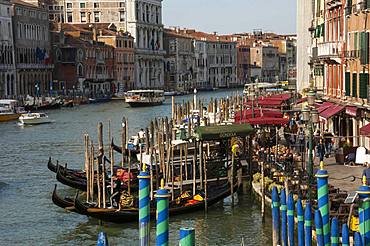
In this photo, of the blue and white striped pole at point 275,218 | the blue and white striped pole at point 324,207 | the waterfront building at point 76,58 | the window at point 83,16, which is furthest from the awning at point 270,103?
the window at point 83,16

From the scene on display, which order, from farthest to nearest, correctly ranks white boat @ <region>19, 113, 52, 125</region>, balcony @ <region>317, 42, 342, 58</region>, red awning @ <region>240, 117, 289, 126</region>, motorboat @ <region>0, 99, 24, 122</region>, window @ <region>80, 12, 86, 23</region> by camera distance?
window @ <region>80, 12, 86, 23</region>, motorboat @ <region>0, 99, 24, 122</region>, white boat @ <region>19, 113, 52, 125</region>, balcony @ <region>317, 42, 342, 58</region>, red awning @ <region>240, 117, 289, 126</region>

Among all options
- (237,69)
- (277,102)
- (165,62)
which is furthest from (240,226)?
(237,69)

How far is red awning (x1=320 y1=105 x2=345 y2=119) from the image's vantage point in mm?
11979

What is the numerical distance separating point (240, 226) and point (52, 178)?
15.5 feet

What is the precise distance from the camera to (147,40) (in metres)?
53.0

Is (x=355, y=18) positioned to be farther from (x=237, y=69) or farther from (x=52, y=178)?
(x=237, y=69)

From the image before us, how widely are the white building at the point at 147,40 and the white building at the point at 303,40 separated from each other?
27.6 m

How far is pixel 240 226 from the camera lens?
9.17m

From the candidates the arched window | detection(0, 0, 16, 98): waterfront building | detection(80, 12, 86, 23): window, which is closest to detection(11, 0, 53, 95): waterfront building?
detection(0, 0, 16, 98): waterfront building

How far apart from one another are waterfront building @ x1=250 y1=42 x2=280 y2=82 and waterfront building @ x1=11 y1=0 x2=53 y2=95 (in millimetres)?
29438

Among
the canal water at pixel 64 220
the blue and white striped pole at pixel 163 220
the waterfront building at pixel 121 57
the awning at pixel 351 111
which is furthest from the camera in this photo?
the waterfront building at pixel 121 57

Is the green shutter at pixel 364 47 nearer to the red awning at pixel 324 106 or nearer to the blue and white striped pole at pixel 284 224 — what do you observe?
the red awning at pixel 324 106

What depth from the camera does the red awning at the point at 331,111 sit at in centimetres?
1198

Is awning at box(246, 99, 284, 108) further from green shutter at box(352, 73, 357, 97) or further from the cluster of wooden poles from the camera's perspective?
the cluster of wooden poles
